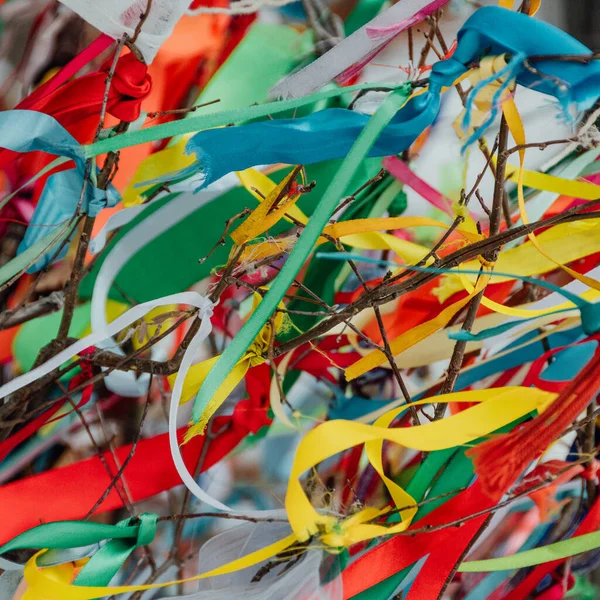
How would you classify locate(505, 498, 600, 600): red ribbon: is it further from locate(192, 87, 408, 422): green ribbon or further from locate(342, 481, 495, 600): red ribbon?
locate(192, 87, 408, 422): green ribbon

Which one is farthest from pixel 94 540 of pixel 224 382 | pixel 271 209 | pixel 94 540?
pixel 271 209

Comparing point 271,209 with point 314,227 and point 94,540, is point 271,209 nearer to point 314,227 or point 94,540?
point 314,227

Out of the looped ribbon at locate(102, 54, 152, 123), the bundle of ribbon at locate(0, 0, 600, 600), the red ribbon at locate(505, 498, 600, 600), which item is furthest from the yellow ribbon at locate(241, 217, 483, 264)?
the red ribbon at locate(505, 498, 600, 600)

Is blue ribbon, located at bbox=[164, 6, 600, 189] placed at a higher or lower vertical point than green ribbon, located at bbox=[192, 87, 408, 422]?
higher

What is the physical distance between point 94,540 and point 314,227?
0.23 m

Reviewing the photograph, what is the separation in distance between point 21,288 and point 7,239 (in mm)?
46

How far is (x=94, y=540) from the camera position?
0.36m

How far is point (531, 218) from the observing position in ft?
1.65

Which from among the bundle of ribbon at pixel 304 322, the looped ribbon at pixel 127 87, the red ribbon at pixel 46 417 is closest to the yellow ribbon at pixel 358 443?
the bundle of ribbon at pixel 304 322

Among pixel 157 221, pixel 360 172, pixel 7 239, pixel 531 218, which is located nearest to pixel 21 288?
pixel 7 239

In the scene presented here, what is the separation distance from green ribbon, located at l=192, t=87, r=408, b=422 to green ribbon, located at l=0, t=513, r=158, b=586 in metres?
0.13

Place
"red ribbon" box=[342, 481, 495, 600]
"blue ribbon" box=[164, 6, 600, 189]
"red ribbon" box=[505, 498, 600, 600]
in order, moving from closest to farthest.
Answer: "blue ribbon" box=[164, 6, 600, 189]
"red ribbon" box=[342, 481, 495, 600]
"red ribbon" box=[505, 498, 600, 600]

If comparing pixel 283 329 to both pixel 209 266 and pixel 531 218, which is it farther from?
pixel 531 218

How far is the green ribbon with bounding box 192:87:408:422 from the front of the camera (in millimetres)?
288
